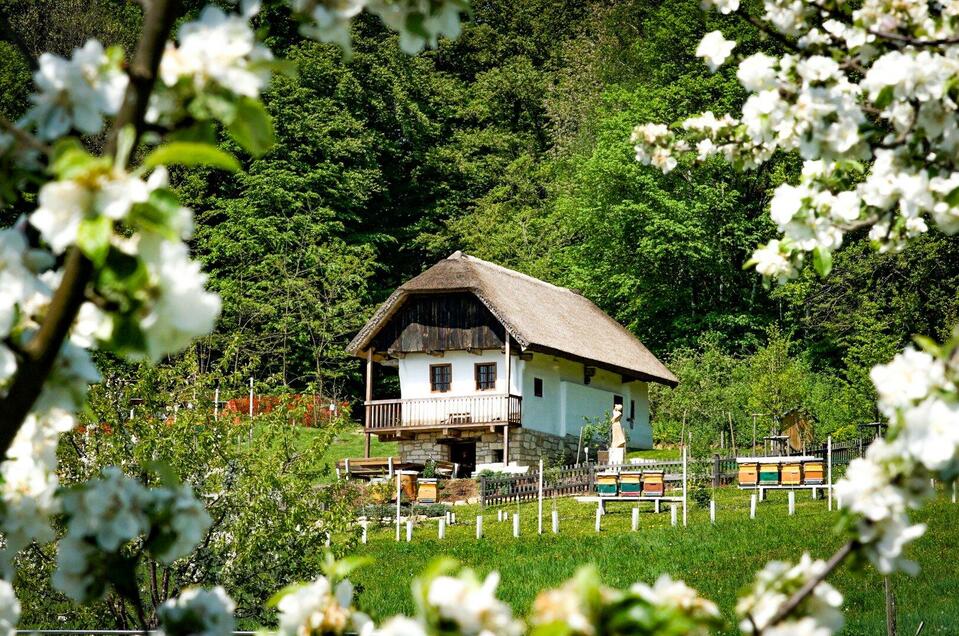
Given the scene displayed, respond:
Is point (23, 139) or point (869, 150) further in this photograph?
point (869, 150)

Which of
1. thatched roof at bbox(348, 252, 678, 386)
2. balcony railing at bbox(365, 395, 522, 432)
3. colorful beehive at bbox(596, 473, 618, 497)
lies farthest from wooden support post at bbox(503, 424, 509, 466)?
colorful beehive at bbox(596, 473, 618, 497)

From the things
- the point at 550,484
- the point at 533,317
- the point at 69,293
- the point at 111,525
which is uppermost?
the point at 533,317

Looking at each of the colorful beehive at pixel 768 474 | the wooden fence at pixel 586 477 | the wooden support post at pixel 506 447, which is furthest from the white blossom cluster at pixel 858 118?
the wooden support post at pixel 506 447

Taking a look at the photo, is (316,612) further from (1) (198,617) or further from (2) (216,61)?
(2) (216,61)

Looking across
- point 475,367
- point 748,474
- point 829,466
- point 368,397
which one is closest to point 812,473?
point 829,466

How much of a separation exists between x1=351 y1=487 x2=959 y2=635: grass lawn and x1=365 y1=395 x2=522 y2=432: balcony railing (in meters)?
8.53

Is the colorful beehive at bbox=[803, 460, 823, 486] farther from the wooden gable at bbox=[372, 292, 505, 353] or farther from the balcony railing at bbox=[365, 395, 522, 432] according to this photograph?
the wooden gable at bbox=[372, 292, 505, 353]

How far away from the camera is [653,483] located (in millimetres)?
23609

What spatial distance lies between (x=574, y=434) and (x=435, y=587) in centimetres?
3383

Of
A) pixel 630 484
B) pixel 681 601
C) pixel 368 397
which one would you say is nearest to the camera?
pixel 681 601

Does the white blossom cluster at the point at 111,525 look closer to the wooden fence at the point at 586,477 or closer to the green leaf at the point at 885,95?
the green leaf at the point at 885,95

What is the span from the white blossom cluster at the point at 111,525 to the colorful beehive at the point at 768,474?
2227cm

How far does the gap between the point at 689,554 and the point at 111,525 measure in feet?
52.0

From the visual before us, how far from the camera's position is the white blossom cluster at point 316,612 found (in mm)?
2305
